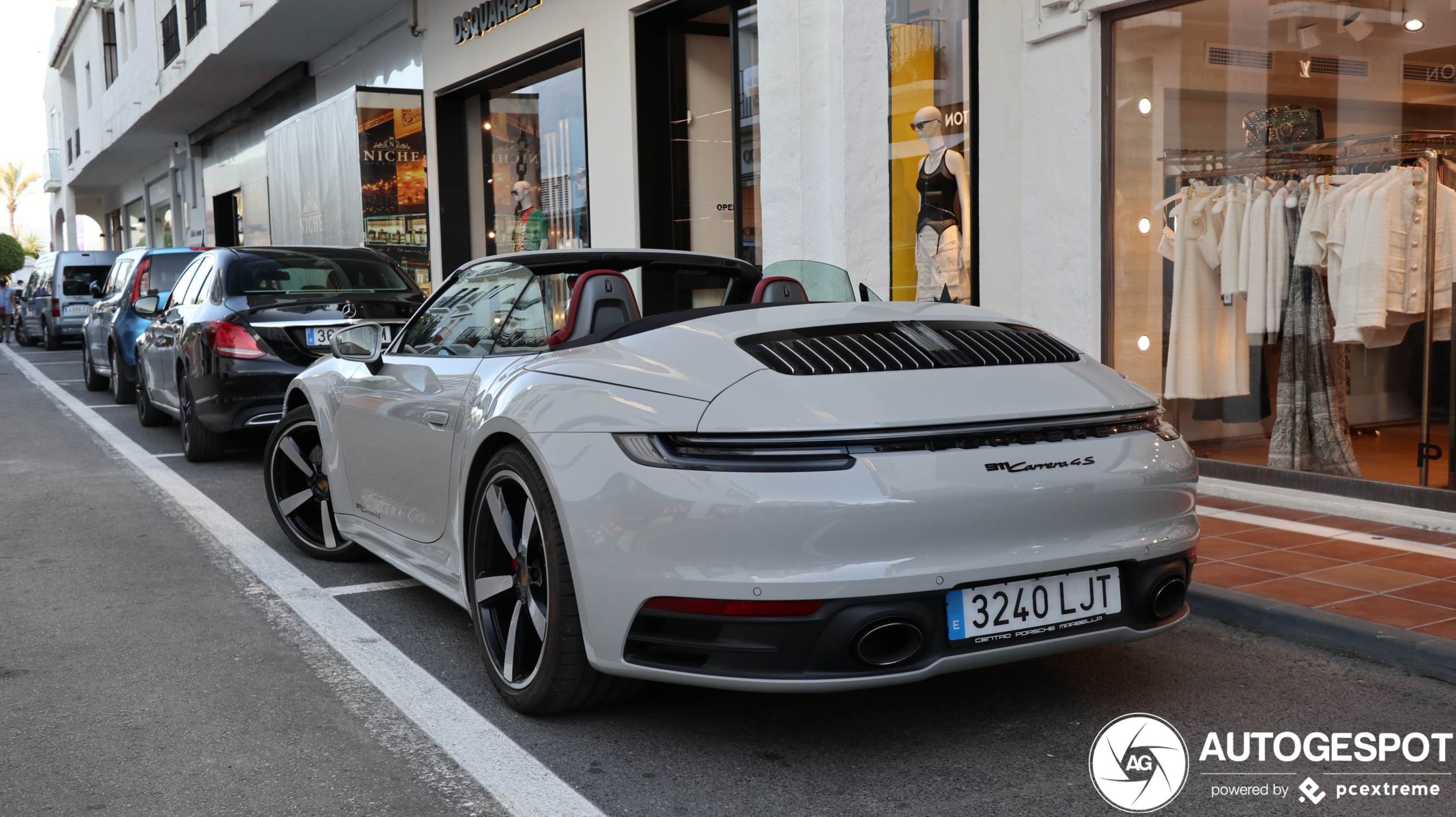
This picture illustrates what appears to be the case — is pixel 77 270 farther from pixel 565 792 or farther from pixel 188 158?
pixel 565 792

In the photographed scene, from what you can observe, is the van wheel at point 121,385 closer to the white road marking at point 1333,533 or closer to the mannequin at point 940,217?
the mannequin at point 940,217

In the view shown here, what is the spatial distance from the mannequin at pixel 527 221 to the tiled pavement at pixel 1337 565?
9.93 metres

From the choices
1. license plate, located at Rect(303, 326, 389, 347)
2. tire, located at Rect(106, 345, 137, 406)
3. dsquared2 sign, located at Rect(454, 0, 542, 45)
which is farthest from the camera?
dsquared2 sign, located at Rect(454, 0, 542, 45)

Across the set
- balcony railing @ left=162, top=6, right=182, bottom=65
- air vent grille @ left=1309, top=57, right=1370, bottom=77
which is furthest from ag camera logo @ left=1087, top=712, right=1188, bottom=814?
balcony railing @ left=162, top=6, right=182, bottom=65

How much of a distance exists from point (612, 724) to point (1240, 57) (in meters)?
5.82

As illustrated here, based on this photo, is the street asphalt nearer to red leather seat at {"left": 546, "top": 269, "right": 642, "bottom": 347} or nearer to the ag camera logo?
the ag camera logo

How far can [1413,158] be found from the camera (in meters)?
6.45

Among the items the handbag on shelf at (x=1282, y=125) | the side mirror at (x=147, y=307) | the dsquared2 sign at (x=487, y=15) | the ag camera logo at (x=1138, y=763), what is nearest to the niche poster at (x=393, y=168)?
the dsquared2 sign at (x=487, y=15)

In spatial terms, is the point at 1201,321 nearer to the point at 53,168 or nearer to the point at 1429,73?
the point at 1429,73

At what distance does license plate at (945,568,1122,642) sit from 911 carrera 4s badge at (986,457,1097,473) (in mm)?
266

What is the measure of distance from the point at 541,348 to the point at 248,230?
21304mm

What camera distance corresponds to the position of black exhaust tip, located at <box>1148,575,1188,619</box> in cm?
317

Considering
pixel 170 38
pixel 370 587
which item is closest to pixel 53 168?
pixel 170 38

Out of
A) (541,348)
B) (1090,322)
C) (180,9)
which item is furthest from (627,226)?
(180,9)
